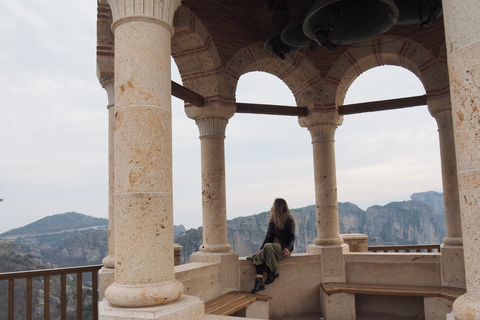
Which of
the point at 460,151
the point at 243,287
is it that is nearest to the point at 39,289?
the point at 243,287

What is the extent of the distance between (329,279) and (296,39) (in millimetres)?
4292

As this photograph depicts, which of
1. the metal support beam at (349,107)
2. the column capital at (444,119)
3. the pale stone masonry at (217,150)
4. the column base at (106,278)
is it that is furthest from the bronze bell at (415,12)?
the column base at (106,278)

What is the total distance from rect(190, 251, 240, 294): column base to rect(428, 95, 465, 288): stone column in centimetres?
344

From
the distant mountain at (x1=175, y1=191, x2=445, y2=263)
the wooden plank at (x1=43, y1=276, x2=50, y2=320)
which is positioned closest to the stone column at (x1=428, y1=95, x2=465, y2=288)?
the wooden plank at (x1=43, y1=276, x2=50, y2=320)

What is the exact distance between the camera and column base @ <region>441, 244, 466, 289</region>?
687 cm

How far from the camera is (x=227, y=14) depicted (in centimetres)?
756

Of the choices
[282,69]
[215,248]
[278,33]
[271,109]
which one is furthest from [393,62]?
[215,248]

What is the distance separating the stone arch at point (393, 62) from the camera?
741cm

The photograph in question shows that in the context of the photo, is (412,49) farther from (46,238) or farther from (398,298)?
(46,238)

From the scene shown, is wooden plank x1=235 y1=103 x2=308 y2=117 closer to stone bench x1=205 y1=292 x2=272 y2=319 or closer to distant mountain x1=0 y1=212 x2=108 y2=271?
stone bench x1=205 y1=292 x2=272 y2=319

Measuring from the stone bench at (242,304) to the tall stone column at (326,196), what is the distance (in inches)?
63.1

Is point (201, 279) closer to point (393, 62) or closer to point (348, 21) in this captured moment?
point (348, 21)

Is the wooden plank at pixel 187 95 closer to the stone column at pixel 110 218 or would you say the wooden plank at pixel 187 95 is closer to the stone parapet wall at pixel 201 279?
the stone column at pixel 110 218

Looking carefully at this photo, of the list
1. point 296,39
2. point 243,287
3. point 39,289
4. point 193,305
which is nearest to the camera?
point 193,305
